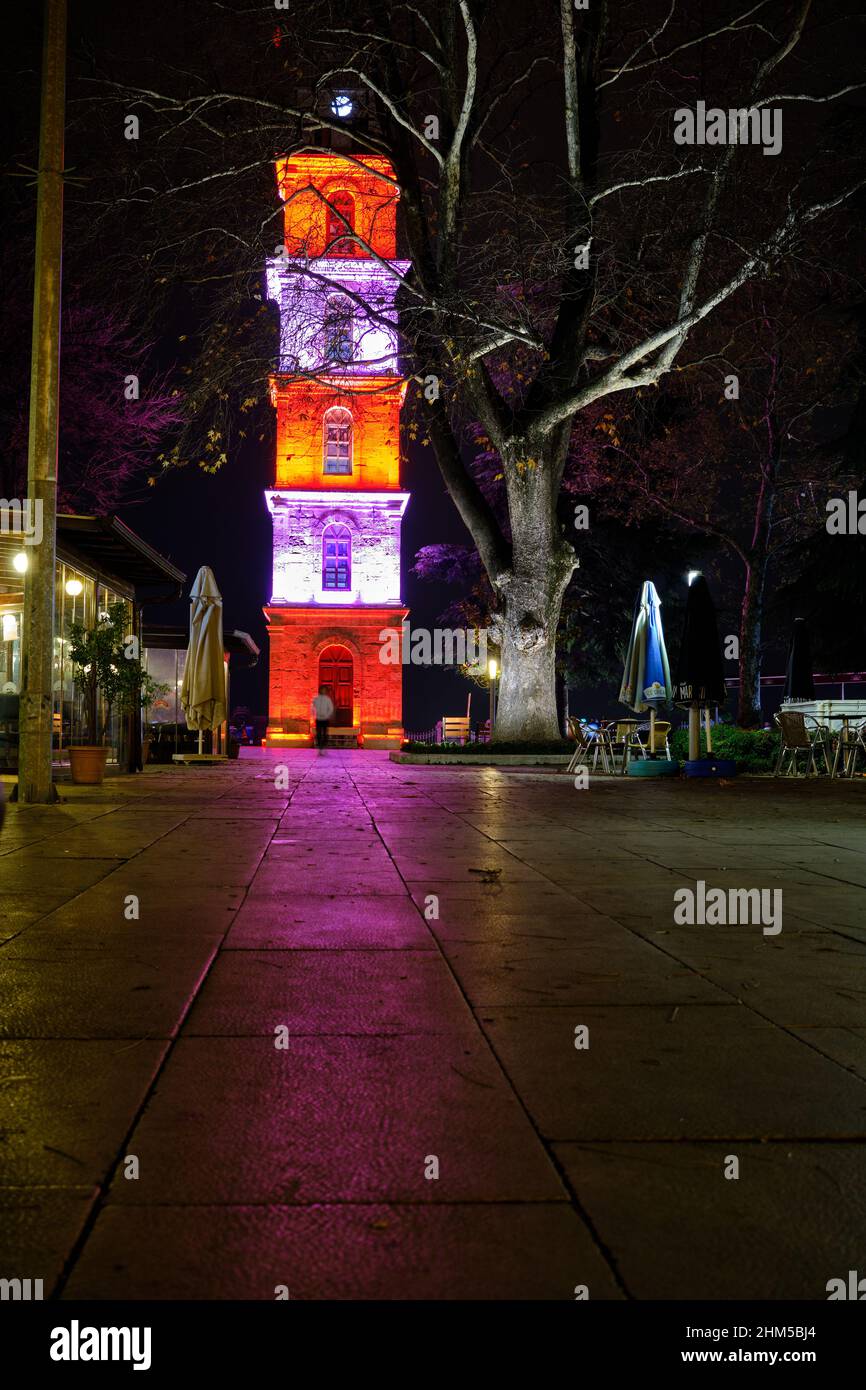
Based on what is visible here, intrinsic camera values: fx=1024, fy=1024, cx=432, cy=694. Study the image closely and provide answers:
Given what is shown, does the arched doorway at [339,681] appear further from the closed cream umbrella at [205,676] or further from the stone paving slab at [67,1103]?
the stone paving slab at [67,1103]

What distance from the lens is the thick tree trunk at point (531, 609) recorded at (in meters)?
18.1

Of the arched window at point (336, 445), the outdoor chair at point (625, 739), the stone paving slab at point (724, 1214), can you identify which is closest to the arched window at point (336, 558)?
the arched window at point (336, 445)

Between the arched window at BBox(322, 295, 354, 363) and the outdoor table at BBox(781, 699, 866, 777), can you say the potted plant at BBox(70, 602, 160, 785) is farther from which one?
the outdoor table at BBox(781, 699, 866, 777)

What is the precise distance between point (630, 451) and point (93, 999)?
26.6 m

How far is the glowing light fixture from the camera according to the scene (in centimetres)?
1753

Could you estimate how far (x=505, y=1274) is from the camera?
153 centimetres

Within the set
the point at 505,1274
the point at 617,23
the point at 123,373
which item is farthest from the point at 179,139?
the point at 505,1274

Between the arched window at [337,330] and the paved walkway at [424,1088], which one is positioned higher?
the arched window at [337,330]

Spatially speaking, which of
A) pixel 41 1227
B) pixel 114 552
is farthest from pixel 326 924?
pixel 114 552

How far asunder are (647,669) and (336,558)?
86.7 ft

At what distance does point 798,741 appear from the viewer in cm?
1521

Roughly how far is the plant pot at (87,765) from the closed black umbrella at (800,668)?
1289 centimetres

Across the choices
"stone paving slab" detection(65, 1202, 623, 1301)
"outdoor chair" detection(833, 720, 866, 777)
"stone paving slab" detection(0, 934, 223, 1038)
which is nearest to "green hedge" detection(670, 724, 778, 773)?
"outdoor chair" detection(833, 720, 866, 777)

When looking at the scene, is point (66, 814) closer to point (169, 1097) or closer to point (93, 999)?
point (93, 999)
